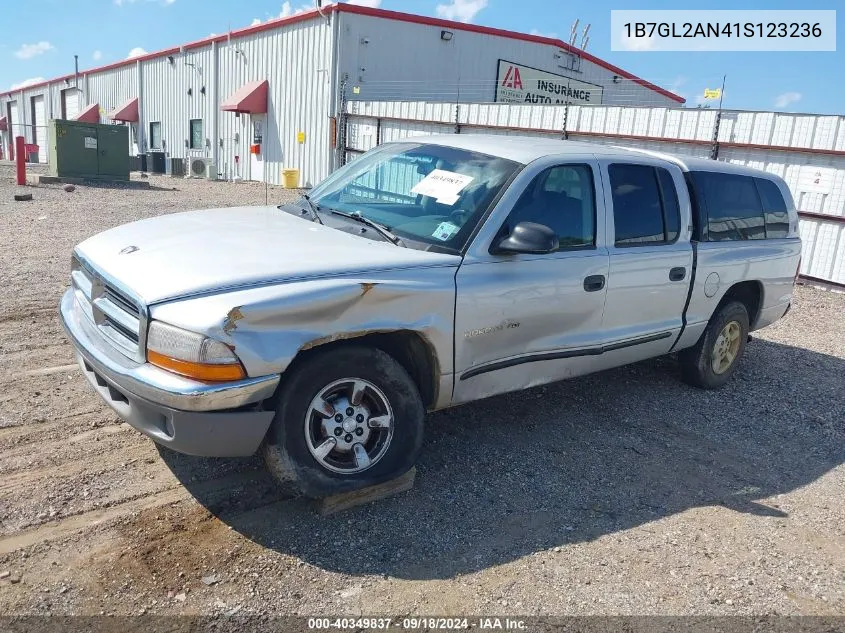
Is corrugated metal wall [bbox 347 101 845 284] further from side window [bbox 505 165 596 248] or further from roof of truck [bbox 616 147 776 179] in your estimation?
side window [bbox 505 165 596 248]

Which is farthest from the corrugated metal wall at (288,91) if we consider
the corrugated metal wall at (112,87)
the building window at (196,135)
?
the corrugated metal wall at (112,87)

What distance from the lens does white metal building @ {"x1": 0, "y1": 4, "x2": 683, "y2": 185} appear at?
2184 cm

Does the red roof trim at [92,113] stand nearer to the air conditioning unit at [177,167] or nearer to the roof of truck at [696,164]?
the air conditioning unit at [177,167]

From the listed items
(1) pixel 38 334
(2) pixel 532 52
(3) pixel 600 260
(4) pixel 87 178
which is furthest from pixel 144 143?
(3) pixel 600 260

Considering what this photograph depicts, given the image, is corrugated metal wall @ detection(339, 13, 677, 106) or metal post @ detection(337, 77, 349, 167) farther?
corrugated metal wall @ detection(339, 13, 677, 106)

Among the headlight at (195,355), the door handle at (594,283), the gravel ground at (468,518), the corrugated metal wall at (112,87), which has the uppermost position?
the corrugated metal wall at (112,87)

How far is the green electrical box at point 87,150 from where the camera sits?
21.1 meters

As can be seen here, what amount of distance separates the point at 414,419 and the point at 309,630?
3.91 ft

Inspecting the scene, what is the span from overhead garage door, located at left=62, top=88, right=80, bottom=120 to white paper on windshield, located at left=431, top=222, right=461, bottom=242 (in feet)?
152

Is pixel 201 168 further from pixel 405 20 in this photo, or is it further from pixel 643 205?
pixel 643 205

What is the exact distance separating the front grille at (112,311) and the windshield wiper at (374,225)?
138 cm

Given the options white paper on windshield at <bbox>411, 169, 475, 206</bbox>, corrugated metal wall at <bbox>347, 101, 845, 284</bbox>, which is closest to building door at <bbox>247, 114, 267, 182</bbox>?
corrugated metal wall at <bbox>347, 101, 845, 284</bbox>

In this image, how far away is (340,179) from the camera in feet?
15.6

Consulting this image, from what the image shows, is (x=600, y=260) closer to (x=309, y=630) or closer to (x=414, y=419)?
(x=414, y=419)
